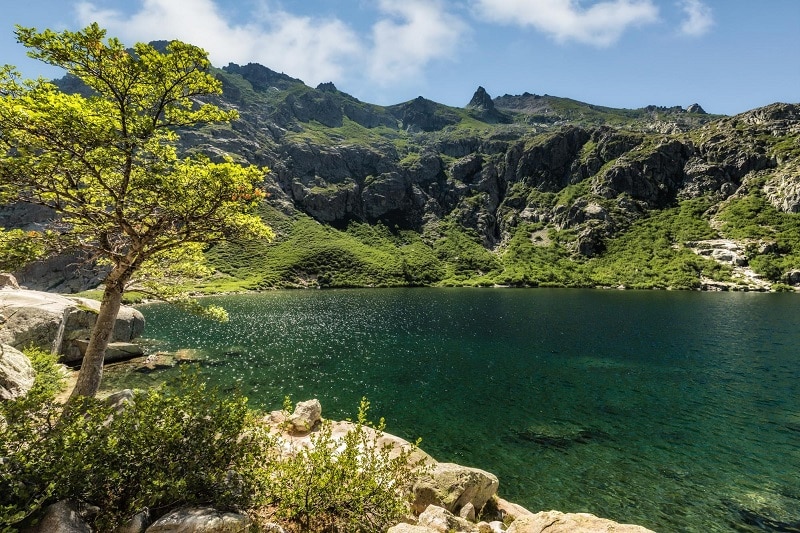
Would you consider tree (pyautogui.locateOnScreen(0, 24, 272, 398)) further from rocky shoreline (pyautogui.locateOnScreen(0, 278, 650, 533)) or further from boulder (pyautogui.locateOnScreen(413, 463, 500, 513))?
boulder (pyautogui.locateOnScreen(413, 463, 500, 513))

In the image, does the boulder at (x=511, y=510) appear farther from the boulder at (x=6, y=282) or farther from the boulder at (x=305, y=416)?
the boulder at (x=6, y=282)

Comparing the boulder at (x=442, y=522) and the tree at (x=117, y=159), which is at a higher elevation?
the tree at (x=117, y=159)

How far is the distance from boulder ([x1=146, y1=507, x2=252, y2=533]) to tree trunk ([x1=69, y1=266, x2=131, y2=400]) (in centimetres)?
986

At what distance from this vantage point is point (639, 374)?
47.8 meters

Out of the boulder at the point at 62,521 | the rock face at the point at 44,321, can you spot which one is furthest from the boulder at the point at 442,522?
the rock face at the point at 44,321

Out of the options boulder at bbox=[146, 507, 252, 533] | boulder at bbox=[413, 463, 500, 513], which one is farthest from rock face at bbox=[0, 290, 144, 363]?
boulder at bbox=[413, 463, 500, 513]

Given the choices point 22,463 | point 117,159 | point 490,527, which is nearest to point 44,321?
point 117,159

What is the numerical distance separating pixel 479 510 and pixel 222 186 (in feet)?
62.5

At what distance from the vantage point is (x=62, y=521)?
26.9ft

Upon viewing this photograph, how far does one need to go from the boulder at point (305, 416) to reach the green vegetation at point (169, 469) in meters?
13.5

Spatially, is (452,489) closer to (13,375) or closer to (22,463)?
(22,463)

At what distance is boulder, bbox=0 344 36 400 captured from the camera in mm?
17281

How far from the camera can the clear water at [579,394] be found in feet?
77.0

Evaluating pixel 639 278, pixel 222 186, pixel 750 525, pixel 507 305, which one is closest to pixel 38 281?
pixel 507 305
